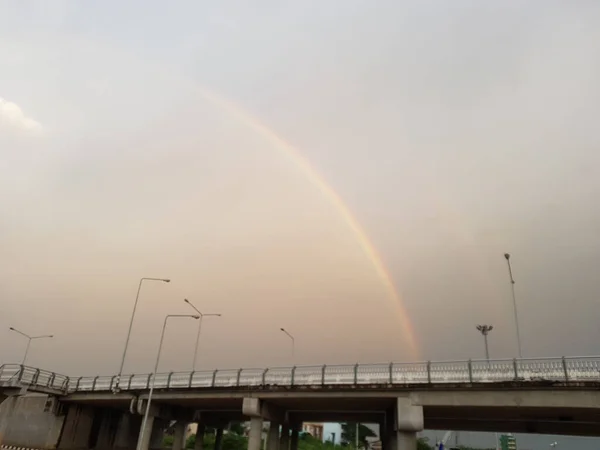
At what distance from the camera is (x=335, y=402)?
4234 centimetres

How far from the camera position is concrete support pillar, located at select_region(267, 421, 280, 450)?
4944cm

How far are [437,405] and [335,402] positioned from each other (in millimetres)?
11555

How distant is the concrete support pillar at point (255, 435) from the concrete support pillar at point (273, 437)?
270 inches

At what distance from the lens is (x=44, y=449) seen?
167ft

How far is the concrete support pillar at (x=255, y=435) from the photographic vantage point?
134 ft

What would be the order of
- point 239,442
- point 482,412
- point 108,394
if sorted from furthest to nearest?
1. point 239,442
2. point 108,394
3. point 482,412

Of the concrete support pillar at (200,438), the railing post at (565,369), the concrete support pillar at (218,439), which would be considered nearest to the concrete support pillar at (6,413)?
the concrete support pillar at (200,438)

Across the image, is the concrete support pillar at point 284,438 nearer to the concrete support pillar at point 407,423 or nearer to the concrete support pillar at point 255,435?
the concrete support pillar at point 255,435

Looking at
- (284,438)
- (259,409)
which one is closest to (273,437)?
(284,438)

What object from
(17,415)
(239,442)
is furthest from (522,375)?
(239,442)

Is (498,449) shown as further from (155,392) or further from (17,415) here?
(17,415)

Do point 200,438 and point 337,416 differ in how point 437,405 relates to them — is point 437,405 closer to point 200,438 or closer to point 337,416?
point 337,416

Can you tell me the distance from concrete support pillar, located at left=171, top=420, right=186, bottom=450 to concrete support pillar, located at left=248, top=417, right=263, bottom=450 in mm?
16435

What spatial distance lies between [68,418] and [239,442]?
163 ft
